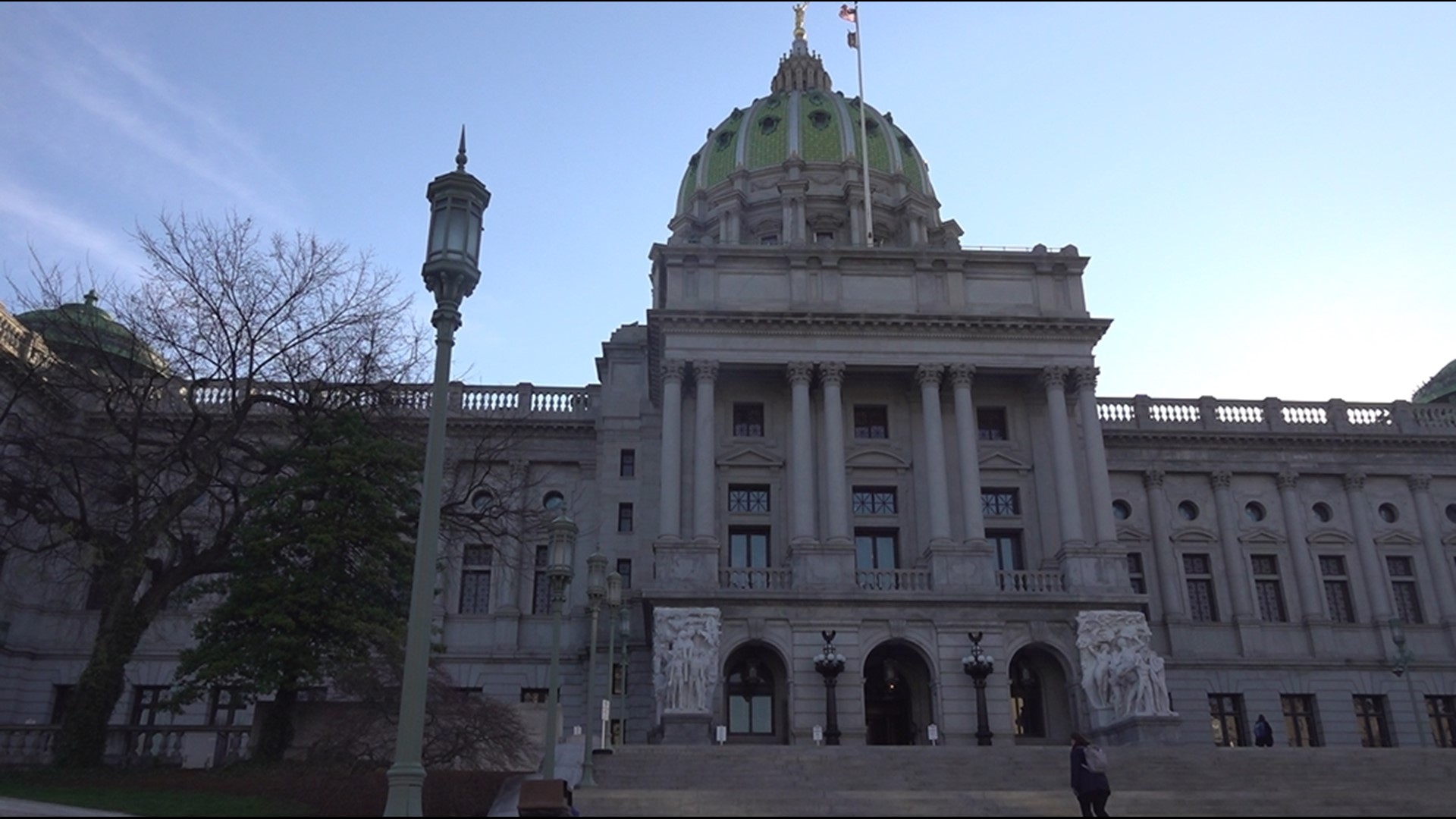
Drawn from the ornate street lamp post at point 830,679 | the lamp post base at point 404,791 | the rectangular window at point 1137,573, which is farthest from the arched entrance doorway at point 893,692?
the lamp post base at point 404,791

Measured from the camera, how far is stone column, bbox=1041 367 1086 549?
4134 centimetres

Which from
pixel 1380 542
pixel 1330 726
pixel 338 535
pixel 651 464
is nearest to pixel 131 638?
pixel 338 535

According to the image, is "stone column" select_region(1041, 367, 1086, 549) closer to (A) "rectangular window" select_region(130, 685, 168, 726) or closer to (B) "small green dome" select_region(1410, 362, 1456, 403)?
(B) "small green dome" select_region(1410, 362, 1456, 403)

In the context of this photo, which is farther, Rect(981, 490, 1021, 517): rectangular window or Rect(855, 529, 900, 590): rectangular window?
Rect(981, 490, 1021, 517): rectangular window

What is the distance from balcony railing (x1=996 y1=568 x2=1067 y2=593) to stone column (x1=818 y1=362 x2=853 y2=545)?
225 inches

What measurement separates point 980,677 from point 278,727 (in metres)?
21.7

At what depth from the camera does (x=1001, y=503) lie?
44.8m

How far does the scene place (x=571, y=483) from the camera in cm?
5031

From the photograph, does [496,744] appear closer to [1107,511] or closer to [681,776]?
[681,776]

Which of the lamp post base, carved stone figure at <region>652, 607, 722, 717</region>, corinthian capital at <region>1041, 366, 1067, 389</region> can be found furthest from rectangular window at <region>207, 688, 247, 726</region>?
corinthian capital at <region>1041, 366, 1067, 389</region>

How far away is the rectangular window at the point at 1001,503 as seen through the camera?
44.4m

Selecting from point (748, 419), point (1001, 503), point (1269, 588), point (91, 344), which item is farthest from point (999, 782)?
point (1269, 588)

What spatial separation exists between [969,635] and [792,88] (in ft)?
178

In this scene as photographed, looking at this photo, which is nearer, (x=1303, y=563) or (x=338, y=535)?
(x=338, y=535)
